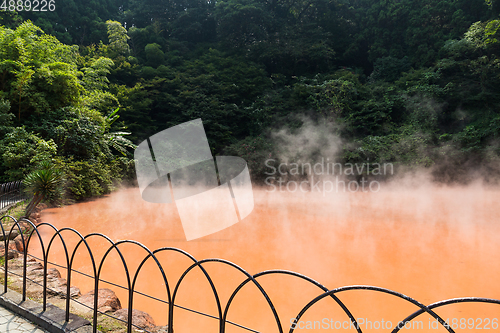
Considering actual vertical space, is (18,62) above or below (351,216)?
above

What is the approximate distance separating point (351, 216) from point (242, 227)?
2.54 m

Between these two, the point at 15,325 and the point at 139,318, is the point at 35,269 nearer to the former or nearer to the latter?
the point at 15,325

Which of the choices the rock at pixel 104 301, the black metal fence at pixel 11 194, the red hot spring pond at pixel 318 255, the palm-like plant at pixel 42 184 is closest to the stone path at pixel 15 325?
the rock at pixel 104 301

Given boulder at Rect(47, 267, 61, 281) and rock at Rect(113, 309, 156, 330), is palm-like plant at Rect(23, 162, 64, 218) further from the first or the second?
rock at Rect(113, 309, 156, 330)

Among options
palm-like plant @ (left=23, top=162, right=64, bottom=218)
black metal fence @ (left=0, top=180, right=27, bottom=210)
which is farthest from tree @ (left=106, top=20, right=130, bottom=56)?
palm-like plant @ (left=23, top=162, right=64, bottom=218)

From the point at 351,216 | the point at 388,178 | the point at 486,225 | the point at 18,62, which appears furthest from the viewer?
the point at 388,178

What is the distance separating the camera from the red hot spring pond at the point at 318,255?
112 inches

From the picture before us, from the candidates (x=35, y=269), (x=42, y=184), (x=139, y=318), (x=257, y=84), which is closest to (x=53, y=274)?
(x=35, y=269)

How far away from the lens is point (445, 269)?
3.58 metres

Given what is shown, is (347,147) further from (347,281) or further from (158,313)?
(158,313)

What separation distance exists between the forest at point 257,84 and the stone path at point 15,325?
3655 millimetres

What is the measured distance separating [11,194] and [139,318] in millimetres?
5499

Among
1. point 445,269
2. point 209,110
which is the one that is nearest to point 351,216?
point 445,269

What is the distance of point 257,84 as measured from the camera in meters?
14.9
